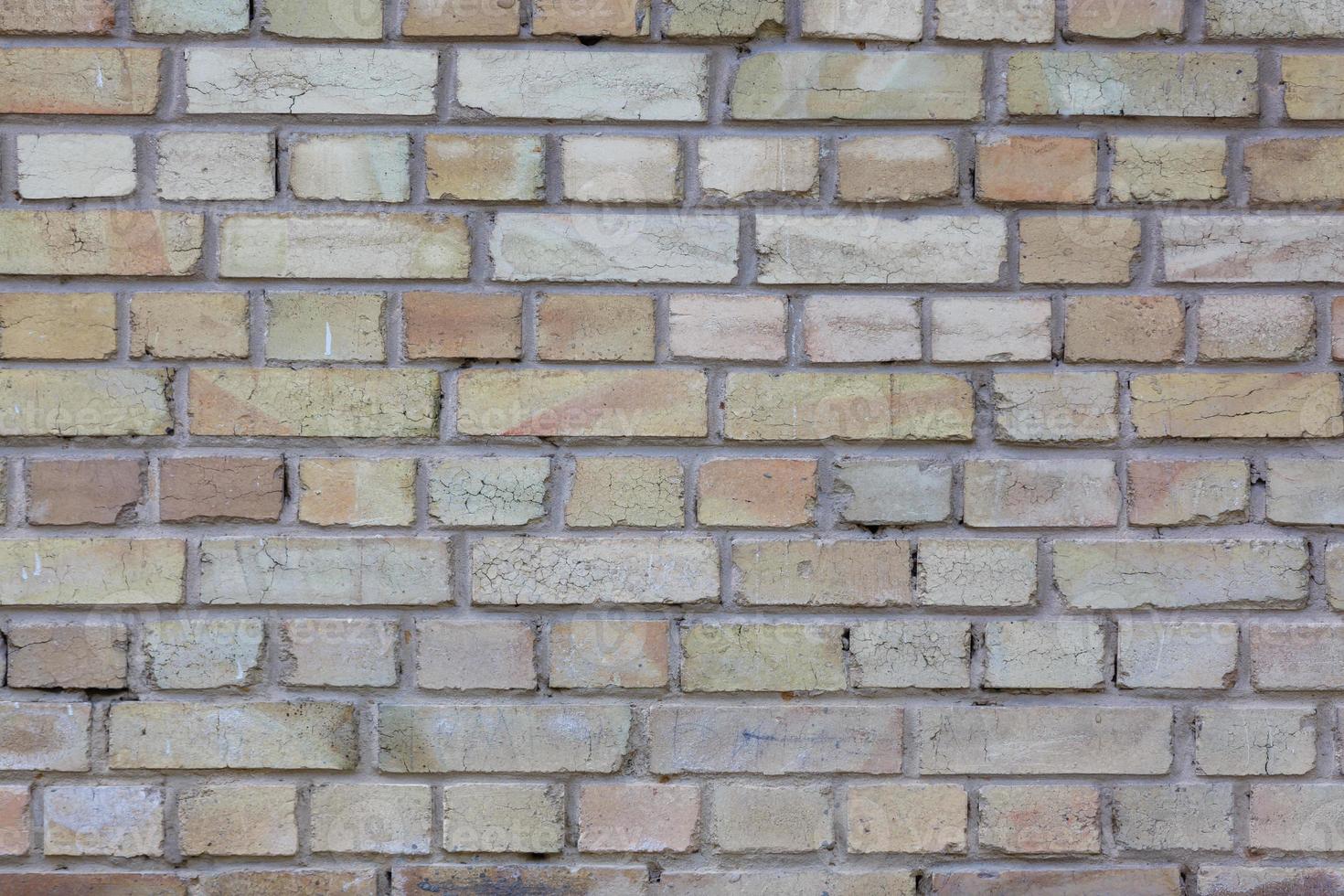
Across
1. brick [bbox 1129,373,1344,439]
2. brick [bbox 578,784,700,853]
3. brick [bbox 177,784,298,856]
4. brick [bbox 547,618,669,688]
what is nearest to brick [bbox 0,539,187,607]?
brick [bbox 177,784,298,856]

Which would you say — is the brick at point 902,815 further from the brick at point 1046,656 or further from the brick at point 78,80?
the brick at point 78,80

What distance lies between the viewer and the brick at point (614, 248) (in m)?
1.24

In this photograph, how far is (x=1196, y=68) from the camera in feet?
4.10

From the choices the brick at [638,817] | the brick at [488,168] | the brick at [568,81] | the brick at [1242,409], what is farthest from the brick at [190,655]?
the brick at [1242,409]

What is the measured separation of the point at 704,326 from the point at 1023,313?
1.28 ft

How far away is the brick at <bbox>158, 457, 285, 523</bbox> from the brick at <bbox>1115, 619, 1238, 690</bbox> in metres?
1.06

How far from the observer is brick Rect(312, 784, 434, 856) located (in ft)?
4.08

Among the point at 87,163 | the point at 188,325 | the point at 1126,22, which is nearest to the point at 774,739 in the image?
the point at 188,325

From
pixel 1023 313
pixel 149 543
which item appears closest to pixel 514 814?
pixel 149 543

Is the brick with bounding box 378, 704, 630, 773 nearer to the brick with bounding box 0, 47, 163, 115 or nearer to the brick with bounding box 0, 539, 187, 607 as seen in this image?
the brick with bounding box 0, 539, 187, 607

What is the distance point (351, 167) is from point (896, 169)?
664mm

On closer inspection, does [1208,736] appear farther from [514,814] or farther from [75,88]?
[75,88]

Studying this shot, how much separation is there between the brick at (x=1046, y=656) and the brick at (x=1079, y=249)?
0.42 metres

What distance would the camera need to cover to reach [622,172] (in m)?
1.24
